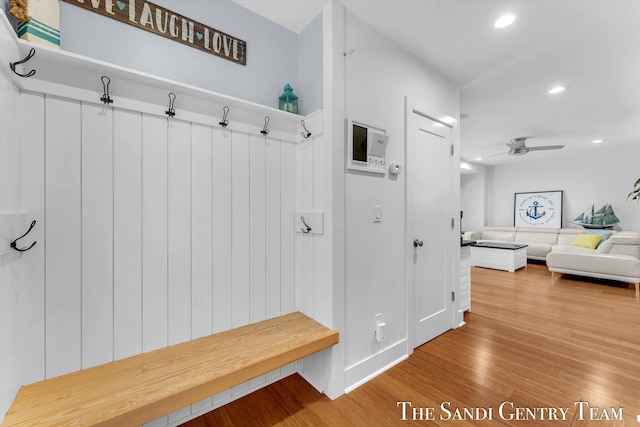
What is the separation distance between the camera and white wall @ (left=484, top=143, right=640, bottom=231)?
566cm

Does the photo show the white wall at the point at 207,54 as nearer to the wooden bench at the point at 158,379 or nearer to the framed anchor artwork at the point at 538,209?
the wooden bench at the point at 158,379

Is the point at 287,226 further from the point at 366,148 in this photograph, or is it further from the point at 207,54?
the point at 207,54

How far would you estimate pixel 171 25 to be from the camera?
146 centimetres

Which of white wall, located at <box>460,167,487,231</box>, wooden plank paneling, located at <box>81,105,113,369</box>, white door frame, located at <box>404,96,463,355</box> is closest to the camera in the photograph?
wooden plank paneling, located at <box>81,105,113,369</box>

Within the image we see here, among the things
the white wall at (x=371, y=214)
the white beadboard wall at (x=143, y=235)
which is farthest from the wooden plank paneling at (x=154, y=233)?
the white wall at (x=371, y=214)

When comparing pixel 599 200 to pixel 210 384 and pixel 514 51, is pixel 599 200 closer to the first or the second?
pixel 514 51

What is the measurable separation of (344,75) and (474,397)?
2.20 m

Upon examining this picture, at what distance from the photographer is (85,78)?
1196 mm

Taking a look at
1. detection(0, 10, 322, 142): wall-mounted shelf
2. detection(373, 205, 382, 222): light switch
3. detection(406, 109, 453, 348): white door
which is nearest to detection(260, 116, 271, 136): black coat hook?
detection(0, 10, 322, 142): wall-mounted shelf

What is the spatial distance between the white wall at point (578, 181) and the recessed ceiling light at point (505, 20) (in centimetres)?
641

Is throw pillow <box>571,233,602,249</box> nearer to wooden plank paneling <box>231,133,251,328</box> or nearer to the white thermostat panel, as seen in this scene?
the white thermostat panel

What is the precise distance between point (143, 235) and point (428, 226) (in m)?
2.14

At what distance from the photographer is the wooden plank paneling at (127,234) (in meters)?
1.29

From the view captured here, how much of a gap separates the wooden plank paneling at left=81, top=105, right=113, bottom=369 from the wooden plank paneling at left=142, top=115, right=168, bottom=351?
0.14m
